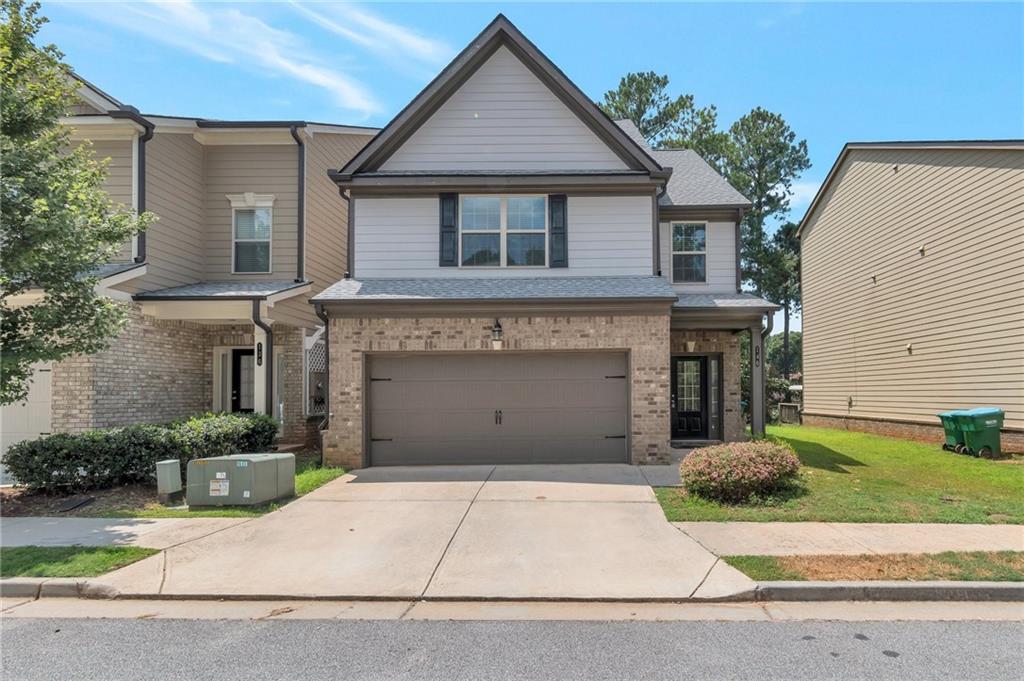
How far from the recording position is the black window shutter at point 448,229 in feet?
40.6

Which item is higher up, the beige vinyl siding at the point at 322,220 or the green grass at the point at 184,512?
the beige vinyl siding at the point at 322,220

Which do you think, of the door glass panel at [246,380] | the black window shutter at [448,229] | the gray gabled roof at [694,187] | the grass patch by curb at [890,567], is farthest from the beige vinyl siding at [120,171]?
the grass patch by curb at [890,567]

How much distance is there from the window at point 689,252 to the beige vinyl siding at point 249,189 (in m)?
9.33

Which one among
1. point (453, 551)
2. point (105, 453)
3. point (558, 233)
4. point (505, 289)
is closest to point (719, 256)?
point (558, 233)

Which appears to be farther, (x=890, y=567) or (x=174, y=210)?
(x=174, y=210)

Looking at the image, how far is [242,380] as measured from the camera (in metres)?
15.1

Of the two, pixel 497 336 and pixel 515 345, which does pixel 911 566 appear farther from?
pixel 497 336

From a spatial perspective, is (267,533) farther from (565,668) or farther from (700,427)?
(700,427)

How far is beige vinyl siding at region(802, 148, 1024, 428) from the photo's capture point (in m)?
13.3

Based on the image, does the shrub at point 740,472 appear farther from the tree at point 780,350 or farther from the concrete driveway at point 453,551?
the tree at point 780,350

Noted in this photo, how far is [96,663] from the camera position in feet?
14.3

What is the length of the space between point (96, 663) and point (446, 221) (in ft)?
31.2

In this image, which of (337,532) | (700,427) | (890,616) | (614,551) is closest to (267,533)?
(337,532)

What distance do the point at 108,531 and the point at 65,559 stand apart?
1.23 meters
